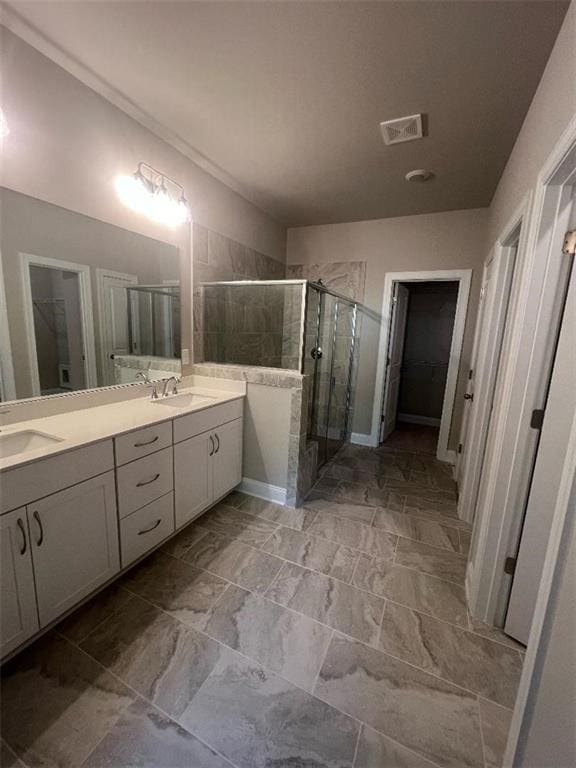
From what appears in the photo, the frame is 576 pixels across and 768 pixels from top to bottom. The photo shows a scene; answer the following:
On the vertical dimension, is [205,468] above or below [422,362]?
below

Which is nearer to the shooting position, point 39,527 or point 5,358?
point 39,527

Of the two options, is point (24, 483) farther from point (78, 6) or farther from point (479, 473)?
point (479, 473)

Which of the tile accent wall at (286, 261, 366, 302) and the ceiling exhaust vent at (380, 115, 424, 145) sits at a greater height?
the ceiling exhaust vent at (380, 115, 424, 145)

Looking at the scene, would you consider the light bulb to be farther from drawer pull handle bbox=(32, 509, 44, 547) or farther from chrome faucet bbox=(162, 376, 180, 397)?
drawer pull handle bbox=(32, 509, 44, 547)

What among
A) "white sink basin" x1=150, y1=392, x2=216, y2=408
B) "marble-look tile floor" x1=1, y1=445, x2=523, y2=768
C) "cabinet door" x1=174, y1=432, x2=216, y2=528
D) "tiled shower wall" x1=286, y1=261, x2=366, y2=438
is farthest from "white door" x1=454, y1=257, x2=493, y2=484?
"white sink basin" x1=150, y1=392, x2=216, y2=408

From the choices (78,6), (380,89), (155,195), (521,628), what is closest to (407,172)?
(380,89)

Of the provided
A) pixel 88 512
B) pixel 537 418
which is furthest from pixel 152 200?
pixel 537 418

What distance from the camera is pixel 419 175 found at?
2.43 m

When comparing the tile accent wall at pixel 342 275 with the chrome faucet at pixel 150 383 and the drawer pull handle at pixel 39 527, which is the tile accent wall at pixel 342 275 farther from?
the drawer pull handle at pixel 39 527

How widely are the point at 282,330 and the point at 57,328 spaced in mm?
1543

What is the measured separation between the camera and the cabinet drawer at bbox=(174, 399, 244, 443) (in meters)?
1.88

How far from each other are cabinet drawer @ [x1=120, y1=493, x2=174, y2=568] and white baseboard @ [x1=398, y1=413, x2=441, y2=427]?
3991 mm

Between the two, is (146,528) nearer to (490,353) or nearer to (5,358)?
(5,358)

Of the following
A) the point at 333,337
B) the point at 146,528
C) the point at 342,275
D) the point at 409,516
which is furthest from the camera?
the point at 342,275
